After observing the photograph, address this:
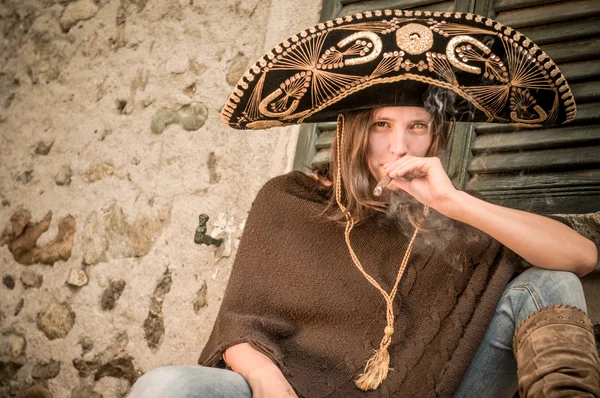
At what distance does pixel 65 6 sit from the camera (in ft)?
12.4

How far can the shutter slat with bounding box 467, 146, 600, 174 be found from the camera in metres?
2.13

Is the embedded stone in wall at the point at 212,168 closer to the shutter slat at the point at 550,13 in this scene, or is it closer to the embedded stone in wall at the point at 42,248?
the embedded stone in wall at the point at 42,248

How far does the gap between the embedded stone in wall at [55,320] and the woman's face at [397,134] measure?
187cm

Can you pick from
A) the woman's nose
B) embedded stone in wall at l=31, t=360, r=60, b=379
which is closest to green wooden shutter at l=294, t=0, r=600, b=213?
the woman's nose

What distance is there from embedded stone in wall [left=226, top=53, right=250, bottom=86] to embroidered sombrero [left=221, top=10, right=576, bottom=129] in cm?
107

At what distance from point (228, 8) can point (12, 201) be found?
5.51ft

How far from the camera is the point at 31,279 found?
335 centimetres

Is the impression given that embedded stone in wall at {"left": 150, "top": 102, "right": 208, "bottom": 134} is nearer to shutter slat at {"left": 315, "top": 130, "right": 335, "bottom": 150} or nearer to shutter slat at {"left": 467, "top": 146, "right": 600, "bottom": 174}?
shutter slat at {"left": 315, "top": 130, "right": 335, "bottom": 150}

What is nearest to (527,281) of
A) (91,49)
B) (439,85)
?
(439,85)

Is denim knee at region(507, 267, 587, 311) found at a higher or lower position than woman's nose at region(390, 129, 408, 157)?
lower

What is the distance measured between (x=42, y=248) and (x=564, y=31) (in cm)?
272

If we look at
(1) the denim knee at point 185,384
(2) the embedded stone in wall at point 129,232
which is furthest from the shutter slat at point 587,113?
(2) the embedded stone in wall at point 129,232

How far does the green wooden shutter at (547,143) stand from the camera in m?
2.14

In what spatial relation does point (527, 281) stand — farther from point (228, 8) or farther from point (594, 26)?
point (228, 8)
